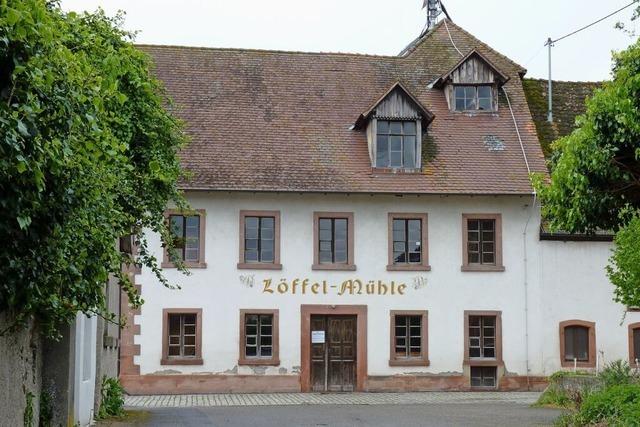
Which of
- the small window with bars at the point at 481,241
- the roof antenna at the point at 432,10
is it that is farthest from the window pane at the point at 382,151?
the roof antenna at the point at 432,10

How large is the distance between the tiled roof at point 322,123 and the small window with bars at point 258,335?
3735 mm

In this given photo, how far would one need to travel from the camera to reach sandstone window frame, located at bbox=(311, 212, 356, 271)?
28.8 meters

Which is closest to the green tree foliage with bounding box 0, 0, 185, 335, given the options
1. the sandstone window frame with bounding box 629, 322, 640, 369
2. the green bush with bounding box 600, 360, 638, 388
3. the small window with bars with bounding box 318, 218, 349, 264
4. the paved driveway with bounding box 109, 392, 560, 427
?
the paved driveway with bounding box 109, 392, 560, 427

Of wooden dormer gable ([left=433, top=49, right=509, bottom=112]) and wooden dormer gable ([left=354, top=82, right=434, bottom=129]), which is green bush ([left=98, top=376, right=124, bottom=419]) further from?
wooden dormer gable ([left=433, top=49, right=509, bottom=112])

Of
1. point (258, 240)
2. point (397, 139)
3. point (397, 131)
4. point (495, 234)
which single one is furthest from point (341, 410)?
point (397, 131)

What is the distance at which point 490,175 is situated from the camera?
2914 centimetres

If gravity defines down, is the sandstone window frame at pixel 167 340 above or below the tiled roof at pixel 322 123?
below

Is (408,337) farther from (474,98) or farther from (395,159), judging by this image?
(474,98)

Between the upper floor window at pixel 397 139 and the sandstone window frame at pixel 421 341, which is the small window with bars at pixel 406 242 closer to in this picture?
the sandstone window frame at pixel 421 341

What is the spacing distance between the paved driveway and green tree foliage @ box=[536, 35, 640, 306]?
5.51 m

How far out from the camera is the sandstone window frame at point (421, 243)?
95.0 ft

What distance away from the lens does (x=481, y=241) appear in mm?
29391

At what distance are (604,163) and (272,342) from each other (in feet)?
56.1

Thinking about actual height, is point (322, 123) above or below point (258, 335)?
above
